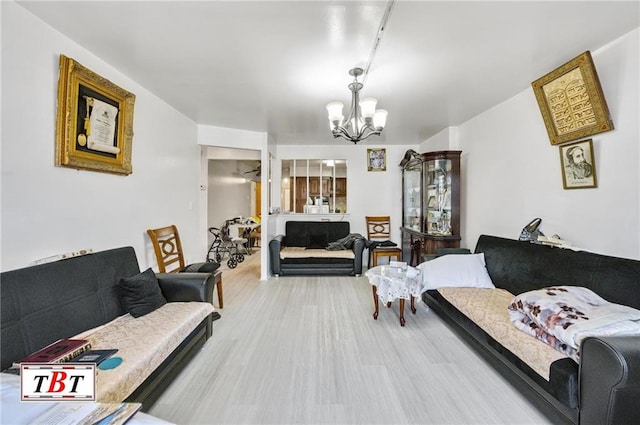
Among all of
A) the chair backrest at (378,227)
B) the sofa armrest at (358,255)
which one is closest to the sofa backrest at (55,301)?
the sofa armrest at (358,255)

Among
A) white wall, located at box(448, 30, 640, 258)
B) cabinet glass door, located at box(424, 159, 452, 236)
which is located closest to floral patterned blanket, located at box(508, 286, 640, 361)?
white wall, located at box(448, 30, 640, 258)

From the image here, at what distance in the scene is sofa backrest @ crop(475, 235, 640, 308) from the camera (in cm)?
181

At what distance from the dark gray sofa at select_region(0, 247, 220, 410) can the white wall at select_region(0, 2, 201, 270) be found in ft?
0.68

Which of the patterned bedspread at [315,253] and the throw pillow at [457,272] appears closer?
the throw pillow at [457,272]

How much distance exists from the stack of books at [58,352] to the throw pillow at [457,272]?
297 cm

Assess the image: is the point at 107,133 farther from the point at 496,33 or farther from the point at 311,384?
the point at 496,33

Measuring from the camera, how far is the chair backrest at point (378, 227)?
567 centimetres

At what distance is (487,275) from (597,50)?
85.3 inches

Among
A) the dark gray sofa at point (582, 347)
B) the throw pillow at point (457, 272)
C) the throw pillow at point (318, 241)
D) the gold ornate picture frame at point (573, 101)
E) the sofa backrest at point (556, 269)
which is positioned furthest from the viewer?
the throw pillow at point (318, 241)

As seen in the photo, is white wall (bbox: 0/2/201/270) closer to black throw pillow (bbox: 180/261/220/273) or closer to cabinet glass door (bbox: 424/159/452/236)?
black throw pillow (bbox: 180/261/220/273)

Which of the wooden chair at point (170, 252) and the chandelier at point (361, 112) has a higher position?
the chandelier at point (361, 112)

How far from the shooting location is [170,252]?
3.24m

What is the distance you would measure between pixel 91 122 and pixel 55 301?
137 cm

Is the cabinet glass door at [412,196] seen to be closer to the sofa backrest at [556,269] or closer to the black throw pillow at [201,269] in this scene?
the sofa backrest at [556,269]
